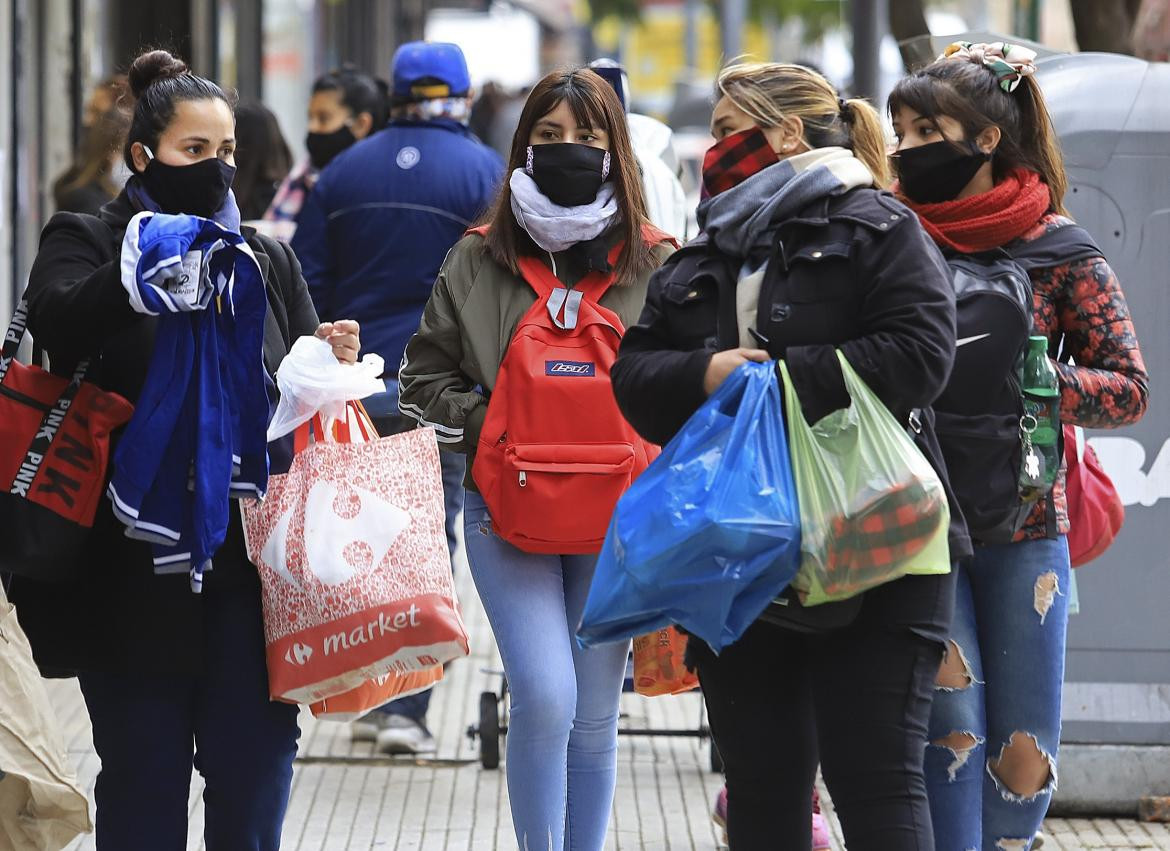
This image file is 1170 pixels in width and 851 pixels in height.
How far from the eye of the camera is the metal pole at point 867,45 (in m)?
9.04

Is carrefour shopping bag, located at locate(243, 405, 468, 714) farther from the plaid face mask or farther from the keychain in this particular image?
the keychain

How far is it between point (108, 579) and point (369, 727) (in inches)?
111

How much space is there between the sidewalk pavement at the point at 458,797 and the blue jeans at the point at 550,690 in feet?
3.27

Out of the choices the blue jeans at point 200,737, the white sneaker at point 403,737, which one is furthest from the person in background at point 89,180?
the blue jeans at point 200,737

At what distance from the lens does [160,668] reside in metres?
3.55

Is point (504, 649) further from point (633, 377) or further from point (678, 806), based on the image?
point (678, 806)

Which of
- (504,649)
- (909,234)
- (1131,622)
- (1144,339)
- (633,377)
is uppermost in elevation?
(909,234)

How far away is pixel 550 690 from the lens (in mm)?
4086

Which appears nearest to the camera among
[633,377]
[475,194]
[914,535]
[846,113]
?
[914,535]

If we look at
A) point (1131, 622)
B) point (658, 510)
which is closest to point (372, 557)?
point (658, 510)

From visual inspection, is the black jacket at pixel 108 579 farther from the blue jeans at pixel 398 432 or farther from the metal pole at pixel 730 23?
the metal pole at pixel 730 23

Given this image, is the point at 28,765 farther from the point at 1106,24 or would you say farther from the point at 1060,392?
the point at 1106,24

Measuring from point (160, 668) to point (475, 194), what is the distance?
307 cm

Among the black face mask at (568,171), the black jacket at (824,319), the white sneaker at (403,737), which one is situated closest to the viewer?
the black jacket at (824,319)
